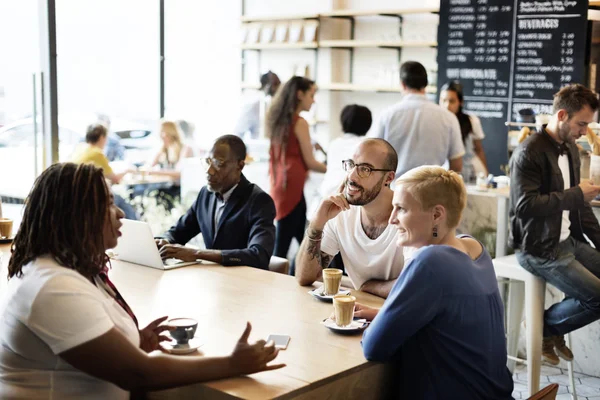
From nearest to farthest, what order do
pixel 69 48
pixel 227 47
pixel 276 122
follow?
1. pixel 276 122
2. pixel 69 48
3. pixel 227 47

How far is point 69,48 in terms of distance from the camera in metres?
7.16

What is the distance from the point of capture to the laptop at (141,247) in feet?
10.2

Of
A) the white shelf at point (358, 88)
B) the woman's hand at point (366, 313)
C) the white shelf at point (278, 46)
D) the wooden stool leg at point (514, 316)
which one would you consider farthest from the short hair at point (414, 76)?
the white shelf at point (278, 46)

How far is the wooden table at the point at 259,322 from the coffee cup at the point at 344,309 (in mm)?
Result: 53

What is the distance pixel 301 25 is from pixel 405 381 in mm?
6296

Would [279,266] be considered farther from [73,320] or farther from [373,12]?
[373,12]

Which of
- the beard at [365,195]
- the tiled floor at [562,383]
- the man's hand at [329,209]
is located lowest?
the tiled floor at [562,383]

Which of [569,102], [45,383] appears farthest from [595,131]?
[45,383]

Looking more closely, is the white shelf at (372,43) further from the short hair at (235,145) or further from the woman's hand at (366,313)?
the woman's hand at (366,313)

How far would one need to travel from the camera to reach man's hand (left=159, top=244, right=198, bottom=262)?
3.24 metres

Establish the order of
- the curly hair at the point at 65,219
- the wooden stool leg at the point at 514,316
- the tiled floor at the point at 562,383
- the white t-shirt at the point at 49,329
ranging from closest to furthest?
the white t-shirt at the point at 49,329 < the curly hair at the point at 65,219 < the tiled floor at the point at 562,383 < the wooden stool leg at the point at 514,316

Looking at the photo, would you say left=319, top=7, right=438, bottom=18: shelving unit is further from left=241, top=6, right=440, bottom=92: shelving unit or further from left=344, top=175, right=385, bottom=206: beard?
left=344, top=175, right=385, bottom=206: beard

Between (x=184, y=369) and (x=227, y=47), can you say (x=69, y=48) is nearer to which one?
(x=227, y=47)

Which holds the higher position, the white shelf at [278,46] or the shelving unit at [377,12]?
the shelving unit at [377,12]
